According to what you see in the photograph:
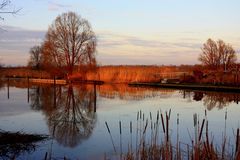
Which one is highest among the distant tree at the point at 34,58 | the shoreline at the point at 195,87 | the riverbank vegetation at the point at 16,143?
the distant tree at the point at 34,58

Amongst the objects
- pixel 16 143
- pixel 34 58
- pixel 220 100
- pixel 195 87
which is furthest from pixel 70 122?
pixel 34 58

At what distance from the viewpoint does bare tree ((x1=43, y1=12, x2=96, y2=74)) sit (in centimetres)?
4275

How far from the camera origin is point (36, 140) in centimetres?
991

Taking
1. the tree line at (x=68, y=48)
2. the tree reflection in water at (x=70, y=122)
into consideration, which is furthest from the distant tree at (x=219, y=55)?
the tree reflection in water at (x=70, y=122)

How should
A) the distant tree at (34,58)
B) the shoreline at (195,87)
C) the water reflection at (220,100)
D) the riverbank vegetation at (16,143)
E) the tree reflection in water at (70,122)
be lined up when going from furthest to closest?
the distant tree at (34,58) → the shoreline at (195,87) → the water reflection at (220,100) → the tree reflection in water at (70,122) → the riverbank vegetation at (16,143)

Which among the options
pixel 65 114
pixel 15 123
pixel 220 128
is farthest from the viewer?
pixel 65 114

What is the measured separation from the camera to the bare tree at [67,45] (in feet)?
140

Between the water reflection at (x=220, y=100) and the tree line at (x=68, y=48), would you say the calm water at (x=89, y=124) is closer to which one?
the water reflection at (x=220, y=100)

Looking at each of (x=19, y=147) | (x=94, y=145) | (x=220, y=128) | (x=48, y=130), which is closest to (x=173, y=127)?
(x=220, y=128)

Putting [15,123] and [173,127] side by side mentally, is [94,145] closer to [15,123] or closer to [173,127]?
[173,127]

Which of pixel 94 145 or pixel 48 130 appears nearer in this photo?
pixel 94 145

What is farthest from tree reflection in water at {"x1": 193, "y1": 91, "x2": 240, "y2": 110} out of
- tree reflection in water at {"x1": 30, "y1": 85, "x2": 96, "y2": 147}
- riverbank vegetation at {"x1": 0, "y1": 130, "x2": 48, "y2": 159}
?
riverbank vegetation at {"x1": 0, "y1": 130, "x2": 48, "y2": 159}

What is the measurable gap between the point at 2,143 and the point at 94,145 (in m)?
2.21

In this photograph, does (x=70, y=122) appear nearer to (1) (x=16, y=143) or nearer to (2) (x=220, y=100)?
(1) (x=16, y=143)
